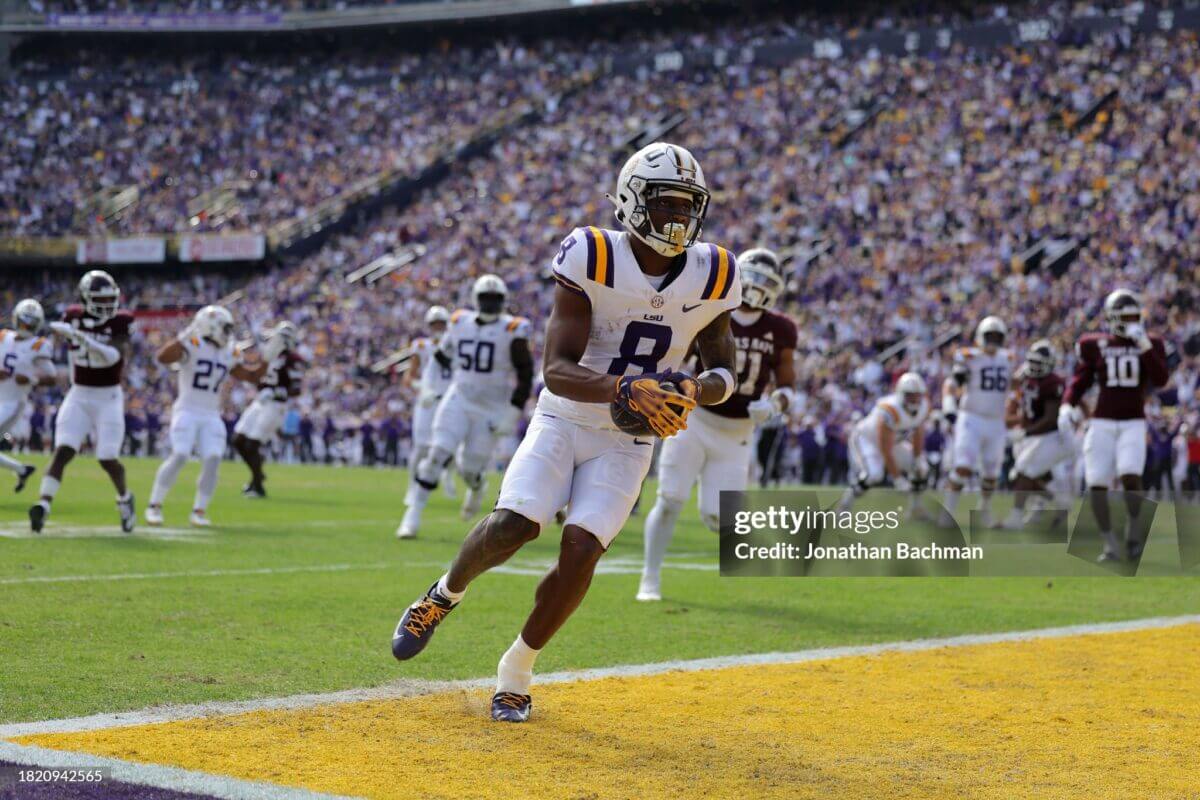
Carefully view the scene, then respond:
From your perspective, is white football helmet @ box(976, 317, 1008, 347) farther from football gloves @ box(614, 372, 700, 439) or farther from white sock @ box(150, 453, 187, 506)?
football gloves @ box(614, 372, 700, 439)

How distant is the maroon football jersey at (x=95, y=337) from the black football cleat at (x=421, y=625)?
23.8ft

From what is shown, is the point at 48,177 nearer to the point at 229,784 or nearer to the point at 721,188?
the point at 721,188

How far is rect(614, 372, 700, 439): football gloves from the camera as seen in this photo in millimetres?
4703

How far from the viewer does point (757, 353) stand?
9.02m

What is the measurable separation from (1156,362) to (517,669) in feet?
27.1

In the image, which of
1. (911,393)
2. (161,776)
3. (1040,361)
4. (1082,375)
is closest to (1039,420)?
(1040,361)

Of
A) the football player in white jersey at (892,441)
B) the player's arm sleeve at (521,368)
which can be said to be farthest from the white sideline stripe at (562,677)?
the football player in white jersey at (892,441)

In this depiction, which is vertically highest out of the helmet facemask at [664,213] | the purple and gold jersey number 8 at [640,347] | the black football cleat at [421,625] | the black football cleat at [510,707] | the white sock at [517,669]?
the helmet facemask at [664,213]

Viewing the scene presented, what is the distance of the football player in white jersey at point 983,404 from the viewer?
609 inches

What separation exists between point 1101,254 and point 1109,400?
15.5 m

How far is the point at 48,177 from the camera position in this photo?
4428 centimetres

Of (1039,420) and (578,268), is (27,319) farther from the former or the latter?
(578,268)

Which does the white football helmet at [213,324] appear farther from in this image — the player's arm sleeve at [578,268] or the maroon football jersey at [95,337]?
the player's arm sleeve at [578,268]

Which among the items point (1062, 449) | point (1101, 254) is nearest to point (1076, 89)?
point (1101, 254)
